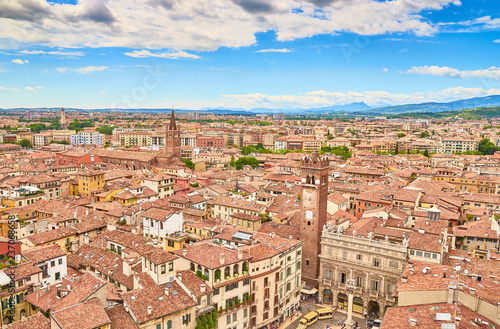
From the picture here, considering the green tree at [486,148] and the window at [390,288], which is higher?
the green tree at [486,148]

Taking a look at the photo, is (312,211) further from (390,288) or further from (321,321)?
(321,321)

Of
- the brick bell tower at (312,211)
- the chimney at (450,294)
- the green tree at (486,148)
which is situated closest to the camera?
the chimney at (450,294)

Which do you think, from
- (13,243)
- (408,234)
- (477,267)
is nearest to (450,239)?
(408,234)

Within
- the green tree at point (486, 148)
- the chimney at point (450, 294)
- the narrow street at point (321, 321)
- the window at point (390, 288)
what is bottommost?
the narrow street at point (321, 321)

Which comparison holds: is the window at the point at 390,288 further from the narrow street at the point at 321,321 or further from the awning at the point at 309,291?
the awning at the point at 309,291

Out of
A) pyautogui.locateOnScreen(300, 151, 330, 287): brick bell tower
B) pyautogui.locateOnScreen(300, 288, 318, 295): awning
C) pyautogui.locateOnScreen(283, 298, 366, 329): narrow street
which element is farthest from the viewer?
pyautogui.locateOnScreen(300, 151, 330, 287): brick bell tower

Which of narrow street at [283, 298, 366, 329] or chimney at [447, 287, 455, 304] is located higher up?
chimney at [447, 287, 455, 304]

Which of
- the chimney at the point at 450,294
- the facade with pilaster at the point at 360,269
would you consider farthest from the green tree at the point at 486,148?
the chimney at the point at 450,294

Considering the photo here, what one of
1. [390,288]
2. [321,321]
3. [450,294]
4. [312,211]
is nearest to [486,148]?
[312,211]

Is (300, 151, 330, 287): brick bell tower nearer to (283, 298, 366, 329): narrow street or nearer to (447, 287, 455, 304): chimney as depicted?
(283, 298, 366, 329): narrow street

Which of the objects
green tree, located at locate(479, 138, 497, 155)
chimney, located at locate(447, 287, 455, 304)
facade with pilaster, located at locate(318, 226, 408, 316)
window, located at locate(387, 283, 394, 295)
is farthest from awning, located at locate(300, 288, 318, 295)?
green tree, located at locate(479, 138, 497, 155)
